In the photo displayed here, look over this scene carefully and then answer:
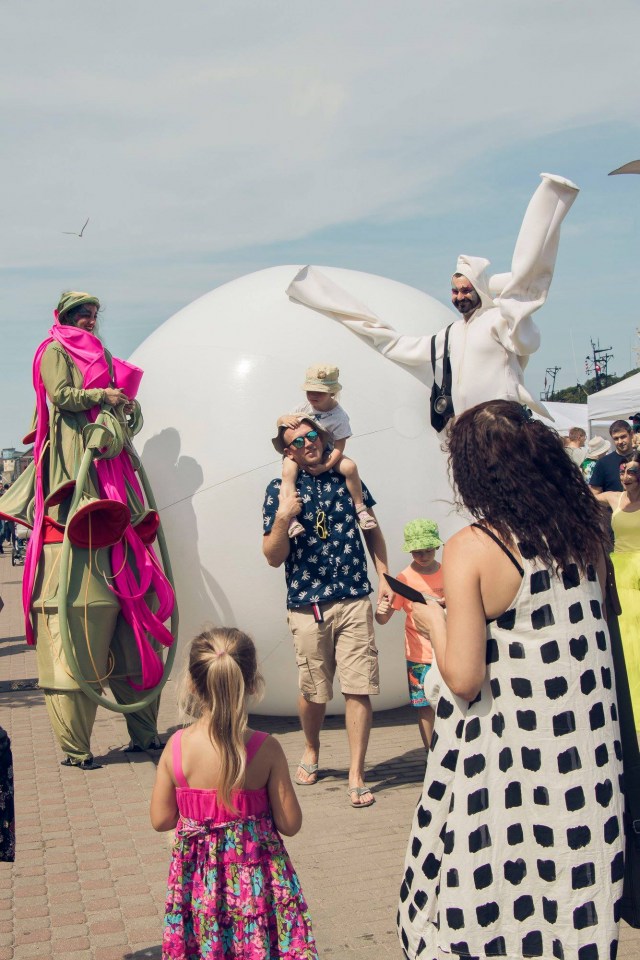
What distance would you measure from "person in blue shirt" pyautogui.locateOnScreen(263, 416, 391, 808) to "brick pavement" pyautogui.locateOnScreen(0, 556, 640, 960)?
48 centimetres

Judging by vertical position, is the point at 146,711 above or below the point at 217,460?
below

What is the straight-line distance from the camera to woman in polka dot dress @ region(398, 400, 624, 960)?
90.7 inches

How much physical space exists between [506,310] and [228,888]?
9.26ft

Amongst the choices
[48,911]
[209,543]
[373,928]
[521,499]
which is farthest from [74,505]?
[521,499]

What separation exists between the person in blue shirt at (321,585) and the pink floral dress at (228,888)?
89.2 inches

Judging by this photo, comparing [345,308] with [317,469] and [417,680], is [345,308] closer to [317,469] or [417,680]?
[317,469]

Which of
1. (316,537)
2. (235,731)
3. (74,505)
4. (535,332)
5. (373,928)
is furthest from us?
(74,505)

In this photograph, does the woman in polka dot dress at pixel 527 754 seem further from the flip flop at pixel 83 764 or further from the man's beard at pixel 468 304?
the flip flop at pixel 83 764

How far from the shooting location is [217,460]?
5570mm

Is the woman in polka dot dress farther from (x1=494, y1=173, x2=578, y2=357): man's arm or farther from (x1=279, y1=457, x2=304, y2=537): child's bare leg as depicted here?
(x1=279, y1=457, x2=304, y2=537): child's bare leg

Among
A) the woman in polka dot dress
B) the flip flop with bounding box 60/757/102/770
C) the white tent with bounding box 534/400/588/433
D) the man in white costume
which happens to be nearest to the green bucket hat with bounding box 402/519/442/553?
the man in white costume

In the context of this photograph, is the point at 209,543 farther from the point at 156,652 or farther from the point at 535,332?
the point at 535,332

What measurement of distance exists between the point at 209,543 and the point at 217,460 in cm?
45

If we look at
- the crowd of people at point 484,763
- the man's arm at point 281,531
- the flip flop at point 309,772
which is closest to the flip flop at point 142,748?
the flip flop at point 309,772
